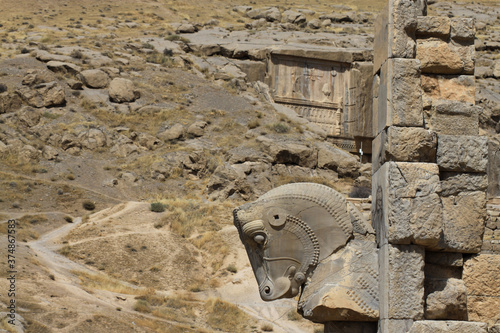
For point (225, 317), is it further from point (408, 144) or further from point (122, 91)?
point (122, 91)

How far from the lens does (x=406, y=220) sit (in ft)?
16.8

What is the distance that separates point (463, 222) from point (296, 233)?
1301 millimetres

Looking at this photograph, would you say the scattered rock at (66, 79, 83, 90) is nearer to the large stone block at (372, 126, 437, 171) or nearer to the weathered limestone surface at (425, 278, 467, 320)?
the large stone block at (372, 126, 437, 171)

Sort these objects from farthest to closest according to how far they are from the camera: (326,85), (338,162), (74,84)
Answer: (326,85)
(74,84)
(338,162)

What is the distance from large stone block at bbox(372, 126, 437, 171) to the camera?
5.20 meters

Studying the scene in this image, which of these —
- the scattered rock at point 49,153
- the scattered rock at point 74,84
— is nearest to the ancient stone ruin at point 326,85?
the scattered rock at point 74,84

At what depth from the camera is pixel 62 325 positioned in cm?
1285

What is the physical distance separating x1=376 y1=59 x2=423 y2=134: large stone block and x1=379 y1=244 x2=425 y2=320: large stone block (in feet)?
3.20

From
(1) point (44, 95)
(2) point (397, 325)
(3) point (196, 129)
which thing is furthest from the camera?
(1) point (44, 95)

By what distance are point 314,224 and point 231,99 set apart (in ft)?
99.5

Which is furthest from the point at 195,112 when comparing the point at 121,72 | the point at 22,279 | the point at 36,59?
the point at 22,279

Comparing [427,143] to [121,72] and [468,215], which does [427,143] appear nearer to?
[468,215]

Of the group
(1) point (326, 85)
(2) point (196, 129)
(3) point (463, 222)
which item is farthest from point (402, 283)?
(1) point (326, 85)

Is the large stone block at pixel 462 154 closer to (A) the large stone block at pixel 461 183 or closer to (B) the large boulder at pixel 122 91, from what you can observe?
(A) the large stone block at pixel 461 183
